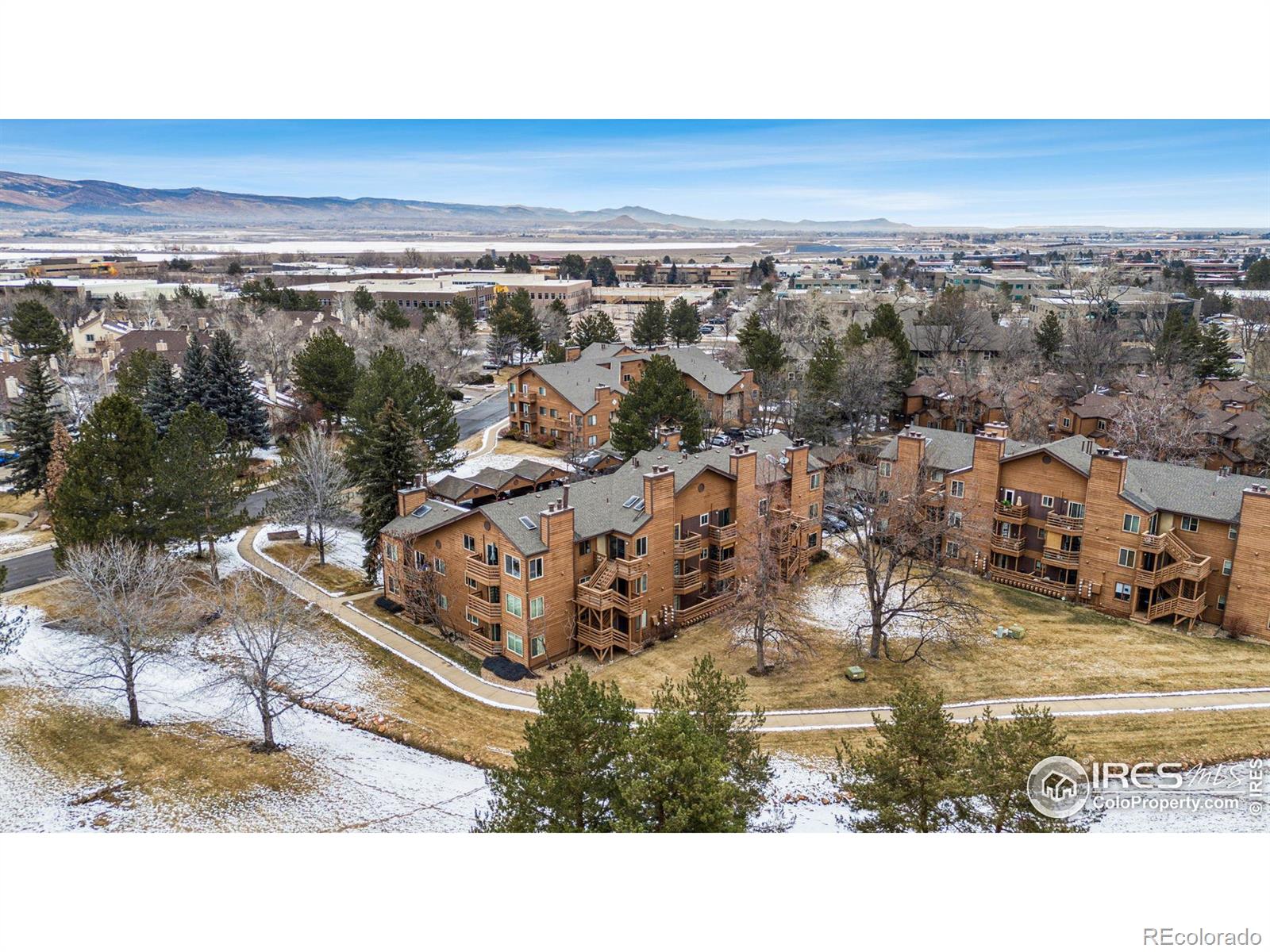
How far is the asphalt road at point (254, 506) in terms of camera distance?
104ft

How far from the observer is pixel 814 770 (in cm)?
2042

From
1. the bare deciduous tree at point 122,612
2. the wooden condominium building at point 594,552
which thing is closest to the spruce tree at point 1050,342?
the wooden condominium building at point 594,552

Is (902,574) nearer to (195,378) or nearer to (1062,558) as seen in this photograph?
(1062,558)

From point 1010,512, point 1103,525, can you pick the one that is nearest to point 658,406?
point 1010,512

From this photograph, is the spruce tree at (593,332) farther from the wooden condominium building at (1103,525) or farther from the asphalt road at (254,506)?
the wooden condominium building at (1103,525)

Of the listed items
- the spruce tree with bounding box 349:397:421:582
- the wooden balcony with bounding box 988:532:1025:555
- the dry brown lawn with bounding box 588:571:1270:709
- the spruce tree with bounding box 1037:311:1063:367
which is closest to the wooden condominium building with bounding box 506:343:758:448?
the spruce tree with bounding box 349:397:421:582

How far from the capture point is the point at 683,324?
77.6 m

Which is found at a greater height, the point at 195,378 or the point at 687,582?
the point at 195,378

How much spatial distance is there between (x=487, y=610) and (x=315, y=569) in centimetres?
1096

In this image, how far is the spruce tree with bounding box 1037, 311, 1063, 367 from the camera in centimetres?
6538

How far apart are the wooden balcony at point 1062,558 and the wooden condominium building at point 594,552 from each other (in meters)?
9.69

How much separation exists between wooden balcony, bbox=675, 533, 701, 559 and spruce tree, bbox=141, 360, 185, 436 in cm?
3184

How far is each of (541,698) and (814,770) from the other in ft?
28.3

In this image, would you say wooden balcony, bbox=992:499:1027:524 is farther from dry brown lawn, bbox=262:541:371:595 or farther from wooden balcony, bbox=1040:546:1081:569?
dry brown lawn, bbox=262:541:371:595
